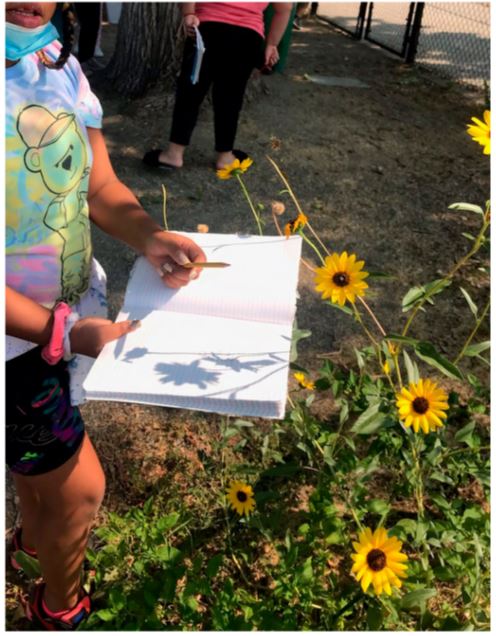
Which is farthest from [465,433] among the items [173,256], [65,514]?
[65,514]

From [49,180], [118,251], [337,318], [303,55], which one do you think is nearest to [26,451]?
[49,180]

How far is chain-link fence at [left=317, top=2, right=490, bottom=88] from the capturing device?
6.49 meters

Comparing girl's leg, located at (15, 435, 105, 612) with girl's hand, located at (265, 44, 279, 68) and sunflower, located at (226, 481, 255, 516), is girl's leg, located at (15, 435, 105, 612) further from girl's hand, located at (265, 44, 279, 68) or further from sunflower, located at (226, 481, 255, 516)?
girl's hand, located at (265, 44, 279, 68)

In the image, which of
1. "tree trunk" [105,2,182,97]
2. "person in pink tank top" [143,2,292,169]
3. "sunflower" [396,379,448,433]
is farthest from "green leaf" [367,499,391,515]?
"tree trunk" [105,2,182,97]

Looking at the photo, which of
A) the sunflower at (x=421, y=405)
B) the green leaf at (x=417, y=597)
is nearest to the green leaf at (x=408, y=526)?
the green leaf at (x=417, y=597)

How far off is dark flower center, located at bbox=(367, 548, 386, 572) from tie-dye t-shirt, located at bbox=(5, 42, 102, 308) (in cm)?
77

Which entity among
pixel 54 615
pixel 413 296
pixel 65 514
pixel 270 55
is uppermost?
pixel 413 296

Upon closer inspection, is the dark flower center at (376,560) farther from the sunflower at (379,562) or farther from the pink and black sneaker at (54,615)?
the pink and black sneaker at (54,615)

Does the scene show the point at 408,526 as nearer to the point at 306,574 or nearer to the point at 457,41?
the point at 306,574

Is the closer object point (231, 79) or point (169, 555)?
point (169, 555)

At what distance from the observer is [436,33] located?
7406 mm

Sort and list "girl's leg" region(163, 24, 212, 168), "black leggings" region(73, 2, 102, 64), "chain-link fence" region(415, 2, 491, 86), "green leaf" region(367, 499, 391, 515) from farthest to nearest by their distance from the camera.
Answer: "chain-link fence" region(415, 2, 491, 86), "black leggings" region(73, 2, 102, 64), "girl's leg" region(163, 24, 212, 168), "green leaf" region(367, 499, 391, 515)

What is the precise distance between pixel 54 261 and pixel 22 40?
15.0 inches

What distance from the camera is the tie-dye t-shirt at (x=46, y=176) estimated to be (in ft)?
3.50
